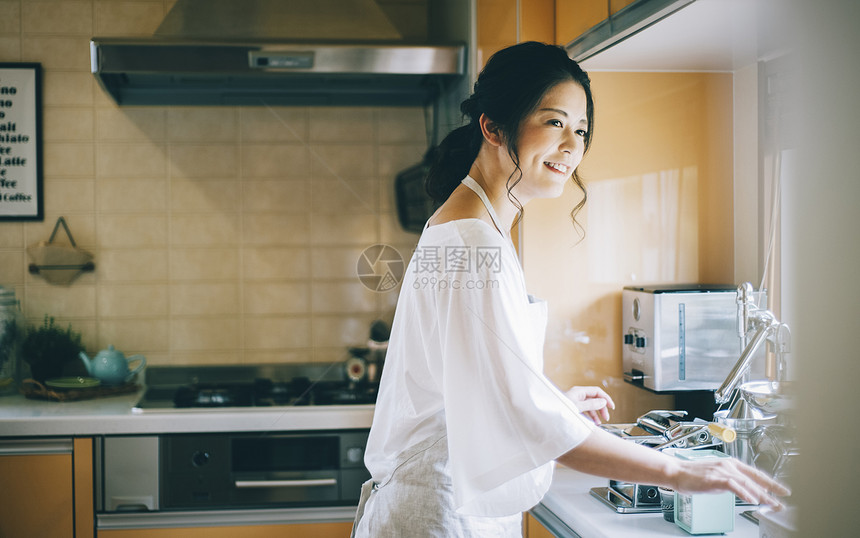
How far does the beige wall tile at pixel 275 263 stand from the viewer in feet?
6.97

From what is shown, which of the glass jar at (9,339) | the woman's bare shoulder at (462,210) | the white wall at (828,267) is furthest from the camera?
the glass jar at (9,339)

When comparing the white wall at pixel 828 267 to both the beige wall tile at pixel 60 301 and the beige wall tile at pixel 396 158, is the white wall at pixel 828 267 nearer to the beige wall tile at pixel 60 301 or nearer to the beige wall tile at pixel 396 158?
the beige wall tile at pixel 396 158

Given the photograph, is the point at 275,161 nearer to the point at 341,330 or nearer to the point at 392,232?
the point at 392,232

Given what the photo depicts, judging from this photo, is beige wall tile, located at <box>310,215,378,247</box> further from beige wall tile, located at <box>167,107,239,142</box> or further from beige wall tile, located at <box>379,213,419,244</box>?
beige wall tile, located at <box>167,107,239,142</box>

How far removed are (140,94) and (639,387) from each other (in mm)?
1704

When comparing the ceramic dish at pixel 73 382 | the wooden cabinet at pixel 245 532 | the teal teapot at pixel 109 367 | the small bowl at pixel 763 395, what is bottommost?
the wooden cabinet at pixel 245 532

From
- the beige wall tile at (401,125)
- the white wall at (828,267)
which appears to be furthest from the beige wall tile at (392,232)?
the white wall at (828,267)

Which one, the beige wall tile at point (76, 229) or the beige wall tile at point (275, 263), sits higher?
the beige wall tile at point (76, 229)

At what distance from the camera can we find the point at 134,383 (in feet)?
6.55

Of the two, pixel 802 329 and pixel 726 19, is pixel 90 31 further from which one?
pixel 802 329

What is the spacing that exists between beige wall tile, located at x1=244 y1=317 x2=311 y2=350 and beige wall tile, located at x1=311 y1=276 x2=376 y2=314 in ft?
0.25

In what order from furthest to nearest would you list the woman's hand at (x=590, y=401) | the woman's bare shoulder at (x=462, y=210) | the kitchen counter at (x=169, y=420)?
the kitchen counter at (x=169, y=420) < the woman's hand at (x=590, y=401) < the woman's bare shoulder at (x=462, y=210)

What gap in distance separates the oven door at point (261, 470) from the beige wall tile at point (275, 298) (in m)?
0.53

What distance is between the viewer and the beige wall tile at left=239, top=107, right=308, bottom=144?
6.81 ft
